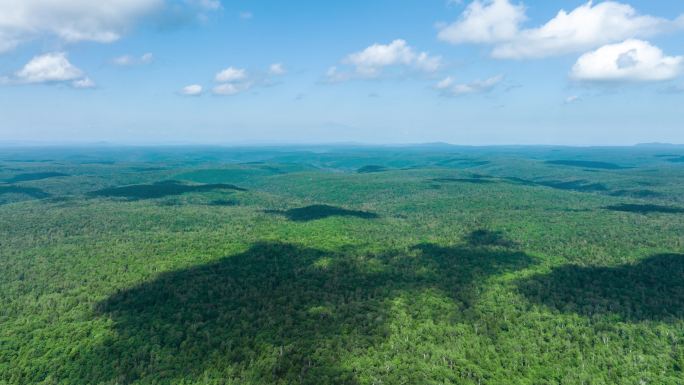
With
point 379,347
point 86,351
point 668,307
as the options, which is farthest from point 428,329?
point 86,351

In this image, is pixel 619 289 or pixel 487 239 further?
pixel 487 239

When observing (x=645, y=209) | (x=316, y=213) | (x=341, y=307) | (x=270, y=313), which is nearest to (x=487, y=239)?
(x=341, y=307)

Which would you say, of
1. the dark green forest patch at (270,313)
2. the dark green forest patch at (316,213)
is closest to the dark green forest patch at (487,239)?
the dark green forest patch at (270,313)

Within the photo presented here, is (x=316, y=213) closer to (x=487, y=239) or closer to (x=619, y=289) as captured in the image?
(x=487, y=239)

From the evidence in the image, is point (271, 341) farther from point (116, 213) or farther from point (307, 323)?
point (116, 213)

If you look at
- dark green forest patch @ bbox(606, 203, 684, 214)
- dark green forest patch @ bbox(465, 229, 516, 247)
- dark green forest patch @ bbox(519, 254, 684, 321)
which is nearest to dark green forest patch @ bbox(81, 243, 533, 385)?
dark green forest patch @ bbox(519, 254, 684, 321)

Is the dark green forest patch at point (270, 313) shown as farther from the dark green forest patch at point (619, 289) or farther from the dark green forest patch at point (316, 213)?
the dark green forest patch at point (316, 213)

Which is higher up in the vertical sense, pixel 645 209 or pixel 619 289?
pixel 645 209
